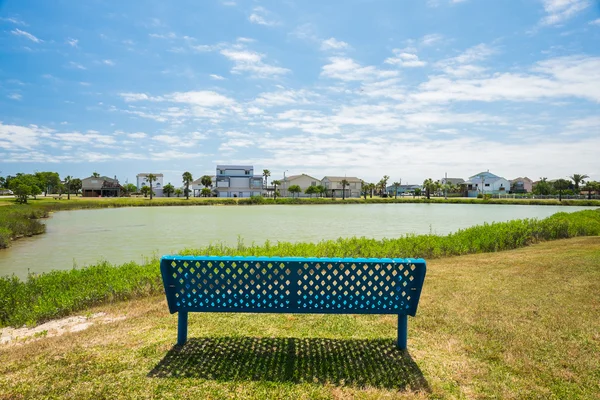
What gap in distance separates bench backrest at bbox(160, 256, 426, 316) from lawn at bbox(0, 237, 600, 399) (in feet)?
1.97

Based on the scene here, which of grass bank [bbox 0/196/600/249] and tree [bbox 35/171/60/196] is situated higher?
tree [bbox 35/171/60/196]

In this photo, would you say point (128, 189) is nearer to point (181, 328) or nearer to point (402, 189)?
point (402, 189)

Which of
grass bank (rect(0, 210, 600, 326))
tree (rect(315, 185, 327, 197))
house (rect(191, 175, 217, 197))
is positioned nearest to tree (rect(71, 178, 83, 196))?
house (rect(191, 175, 217, 197))

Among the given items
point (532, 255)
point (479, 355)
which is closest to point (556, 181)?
point (532, 255)

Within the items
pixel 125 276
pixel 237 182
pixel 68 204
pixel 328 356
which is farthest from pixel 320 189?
pixel 328 356

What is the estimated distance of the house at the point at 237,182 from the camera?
109 meters

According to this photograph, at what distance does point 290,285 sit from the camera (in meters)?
4.46

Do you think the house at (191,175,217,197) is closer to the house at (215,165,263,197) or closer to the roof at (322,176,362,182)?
the house at (215,165,263,197)

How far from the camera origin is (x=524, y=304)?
652 centimetres

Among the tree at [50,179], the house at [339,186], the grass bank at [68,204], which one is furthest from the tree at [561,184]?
the tree at [50,179]

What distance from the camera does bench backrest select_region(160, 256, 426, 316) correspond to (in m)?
4.34

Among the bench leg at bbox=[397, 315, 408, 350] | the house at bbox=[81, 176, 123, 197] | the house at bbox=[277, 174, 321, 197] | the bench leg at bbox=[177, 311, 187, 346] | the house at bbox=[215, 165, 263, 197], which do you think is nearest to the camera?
the bench leg at bbox=[397, 315, 408, 350]

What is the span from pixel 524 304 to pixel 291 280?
466 cm

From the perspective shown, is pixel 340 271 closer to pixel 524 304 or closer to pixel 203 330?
pixel 203 330
